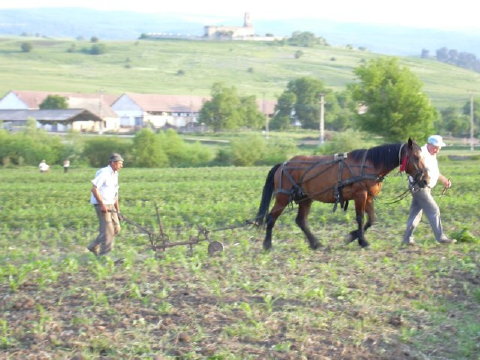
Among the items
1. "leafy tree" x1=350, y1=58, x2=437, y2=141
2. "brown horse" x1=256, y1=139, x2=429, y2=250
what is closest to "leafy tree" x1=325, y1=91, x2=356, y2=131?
"leafy tree" x1=350, y1=58, x2=437, y2=141

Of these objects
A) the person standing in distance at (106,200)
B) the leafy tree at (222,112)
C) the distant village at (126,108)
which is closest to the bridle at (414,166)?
the person standing in distance at (106,200)

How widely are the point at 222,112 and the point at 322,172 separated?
76.3 meters

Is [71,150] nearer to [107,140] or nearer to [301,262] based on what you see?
[107,140]

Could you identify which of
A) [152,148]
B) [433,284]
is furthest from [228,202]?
[152,148]

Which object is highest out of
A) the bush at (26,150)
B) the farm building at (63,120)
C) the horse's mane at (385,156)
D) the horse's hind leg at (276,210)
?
the horse's mane at (385,156)

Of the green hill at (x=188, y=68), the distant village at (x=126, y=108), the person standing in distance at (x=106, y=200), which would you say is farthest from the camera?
the green hill at (x=188, y=68)

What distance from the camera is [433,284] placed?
11336 mm

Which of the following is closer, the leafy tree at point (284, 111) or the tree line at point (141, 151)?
the tree line at point (141, 151)

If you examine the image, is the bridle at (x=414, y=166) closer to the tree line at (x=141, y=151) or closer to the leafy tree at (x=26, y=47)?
the tree line at (x=141, y=151)

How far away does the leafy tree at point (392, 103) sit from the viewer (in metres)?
50.4

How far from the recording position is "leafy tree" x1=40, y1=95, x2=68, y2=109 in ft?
317

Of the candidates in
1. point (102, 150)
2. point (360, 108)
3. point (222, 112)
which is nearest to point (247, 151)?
point (102, 150)

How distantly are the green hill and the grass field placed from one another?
11195 centimetres

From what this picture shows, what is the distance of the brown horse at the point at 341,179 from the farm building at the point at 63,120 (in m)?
66.7
